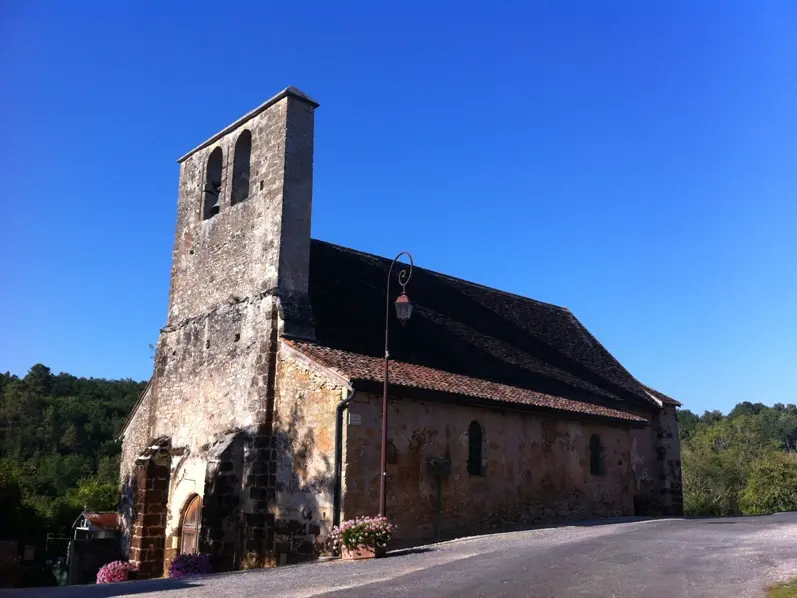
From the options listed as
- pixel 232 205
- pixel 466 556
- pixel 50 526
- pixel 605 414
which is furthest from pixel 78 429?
pixel 466 556

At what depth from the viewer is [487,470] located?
690 inches

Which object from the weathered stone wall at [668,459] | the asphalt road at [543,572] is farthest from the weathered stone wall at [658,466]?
the asphalt road at [543,572]

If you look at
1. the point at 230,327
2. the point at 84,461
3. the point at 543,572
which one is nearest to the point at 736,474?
the point at 230,327

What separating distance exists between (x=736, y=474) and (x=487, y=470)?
126ft

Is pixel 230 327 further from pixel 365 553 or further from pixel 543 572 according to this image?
pixel 543 572

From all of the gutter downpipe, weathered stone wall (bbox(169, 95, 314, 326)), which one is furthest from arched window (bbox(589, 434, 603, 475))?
weathered stone wall (bbox(169, 95, 314, 326))

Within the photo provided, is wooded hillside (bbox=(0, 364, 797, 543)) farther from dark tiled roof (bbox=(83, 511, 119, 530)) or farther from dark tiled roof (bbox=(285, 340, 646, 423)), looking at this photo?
dark tiled roof (bbox=(285, 340, 646, 423))

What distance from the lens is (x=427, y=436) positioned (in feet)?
53.4

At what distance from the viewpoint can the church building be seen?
Answer: 1535cm

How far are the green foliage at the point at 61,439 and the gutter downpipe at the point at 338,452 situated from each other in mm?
29944

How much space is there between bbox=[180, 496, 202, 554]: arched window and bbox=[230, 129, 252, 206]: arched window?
7982 mm

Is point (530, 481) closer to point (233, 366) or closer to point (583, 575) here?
point (233, 366)

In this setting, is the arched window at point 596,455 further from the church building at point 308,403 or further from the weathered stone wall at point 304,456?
the weathered stone wall at point 304,456

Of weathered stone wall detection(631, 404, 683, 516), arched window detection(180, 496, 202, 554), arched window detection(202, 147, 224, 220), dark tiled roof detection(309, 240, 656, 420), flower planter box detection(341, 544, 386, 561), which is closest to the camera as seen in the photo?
flower planter box detection(341, 544, 386, 561)
